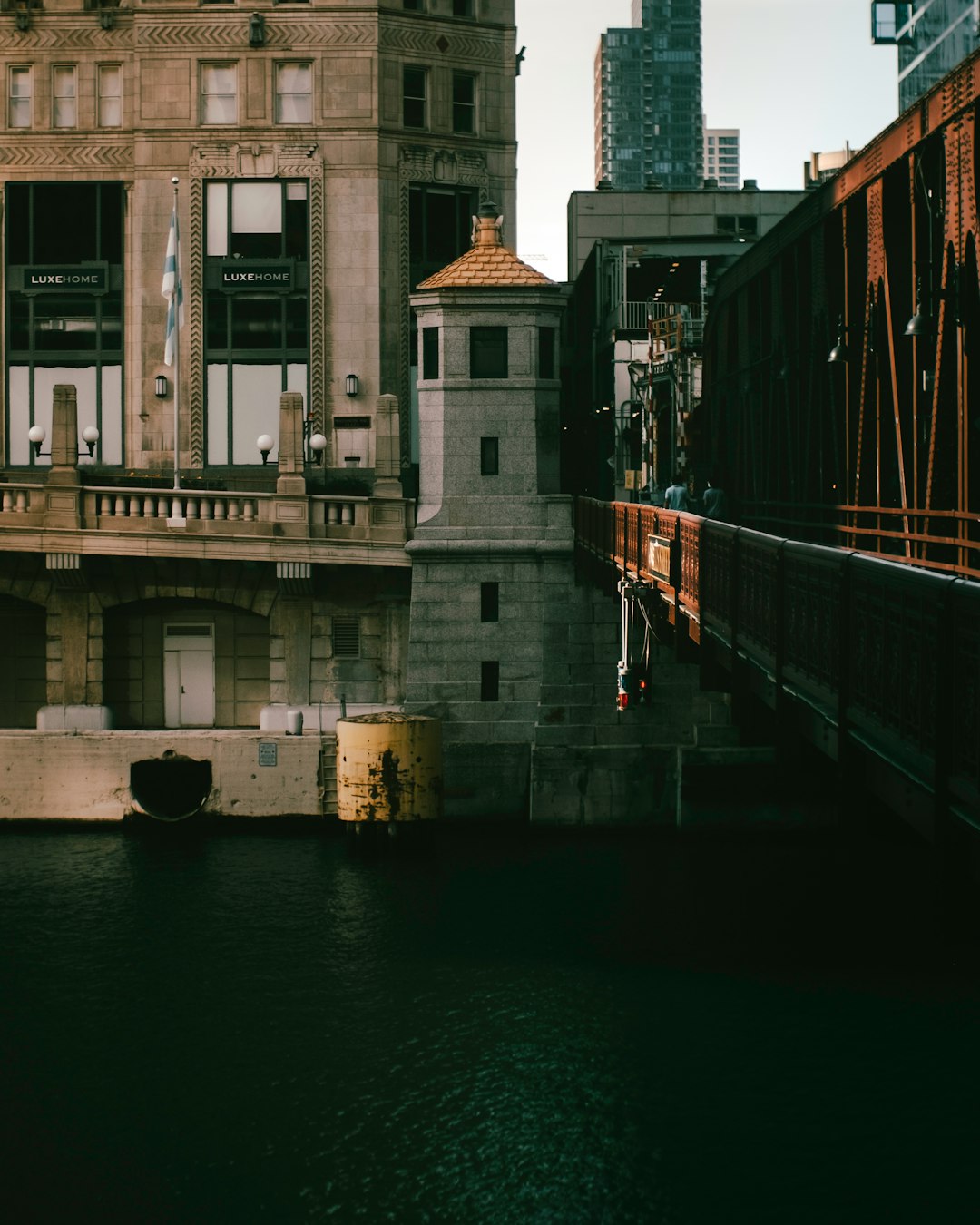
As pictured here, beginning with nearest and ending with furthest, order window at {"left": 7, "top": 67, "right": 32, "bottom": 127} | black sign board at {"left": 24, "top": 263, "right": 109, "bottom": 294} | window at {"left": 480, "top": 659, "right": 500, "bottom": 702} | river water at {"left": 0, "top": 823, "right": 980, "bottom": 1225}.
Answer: river water at {"left": 0, "top": 823, "right": 980, "bottom": 1225} < window at {"left": 480, "top": 659, "right": 500, "bottom": 702} < black sign board at {"left": 24, "top": 263, "right": 109, "bottom": 294} < window at {"left": 7, "top": 67, "right": 32, "bottom": 127}

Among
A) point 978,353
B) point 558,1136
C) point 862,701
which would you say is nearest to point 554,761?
point 558,1136

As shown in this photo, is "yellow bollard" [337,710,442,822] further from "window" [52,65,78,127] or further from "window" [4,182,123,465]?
"window" [52,65,78,127]

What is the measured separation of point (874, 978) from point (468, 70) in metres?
36.2

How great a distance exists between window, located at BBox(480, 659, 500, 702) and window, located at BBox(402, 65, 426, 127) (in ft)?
69.2

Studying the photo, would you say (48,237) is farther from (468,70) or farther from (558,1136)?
(558,1136)

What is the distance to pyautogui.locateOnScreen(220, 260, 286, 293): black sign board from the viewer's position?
52.7m

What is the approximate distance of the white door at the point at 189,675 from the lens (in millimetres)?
46875

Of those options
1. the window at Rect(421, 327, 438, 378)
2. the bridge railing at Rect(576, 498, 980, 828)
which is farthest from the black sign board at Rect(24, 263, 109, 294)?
the bridge railing at Rect(576, 498, 980, 828)

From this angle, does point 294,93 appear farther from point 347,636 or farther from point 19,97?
point 347,636

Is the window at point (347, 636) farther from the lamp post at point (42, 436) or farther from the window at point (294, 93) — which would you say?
the window at point (294, 93)

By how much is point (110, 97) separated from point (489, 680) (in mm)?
24768

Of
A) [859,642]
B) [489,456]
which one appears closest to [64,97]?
[489,456]

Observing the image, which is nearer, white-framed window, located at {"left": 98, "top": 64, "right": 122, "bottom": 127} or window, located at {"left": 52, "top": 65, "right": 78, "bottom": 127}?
white-framed window, located at {"left": 98, "top": 64, "right": 122, "bottom": 127}

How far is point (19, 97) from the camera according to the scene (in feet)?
176
